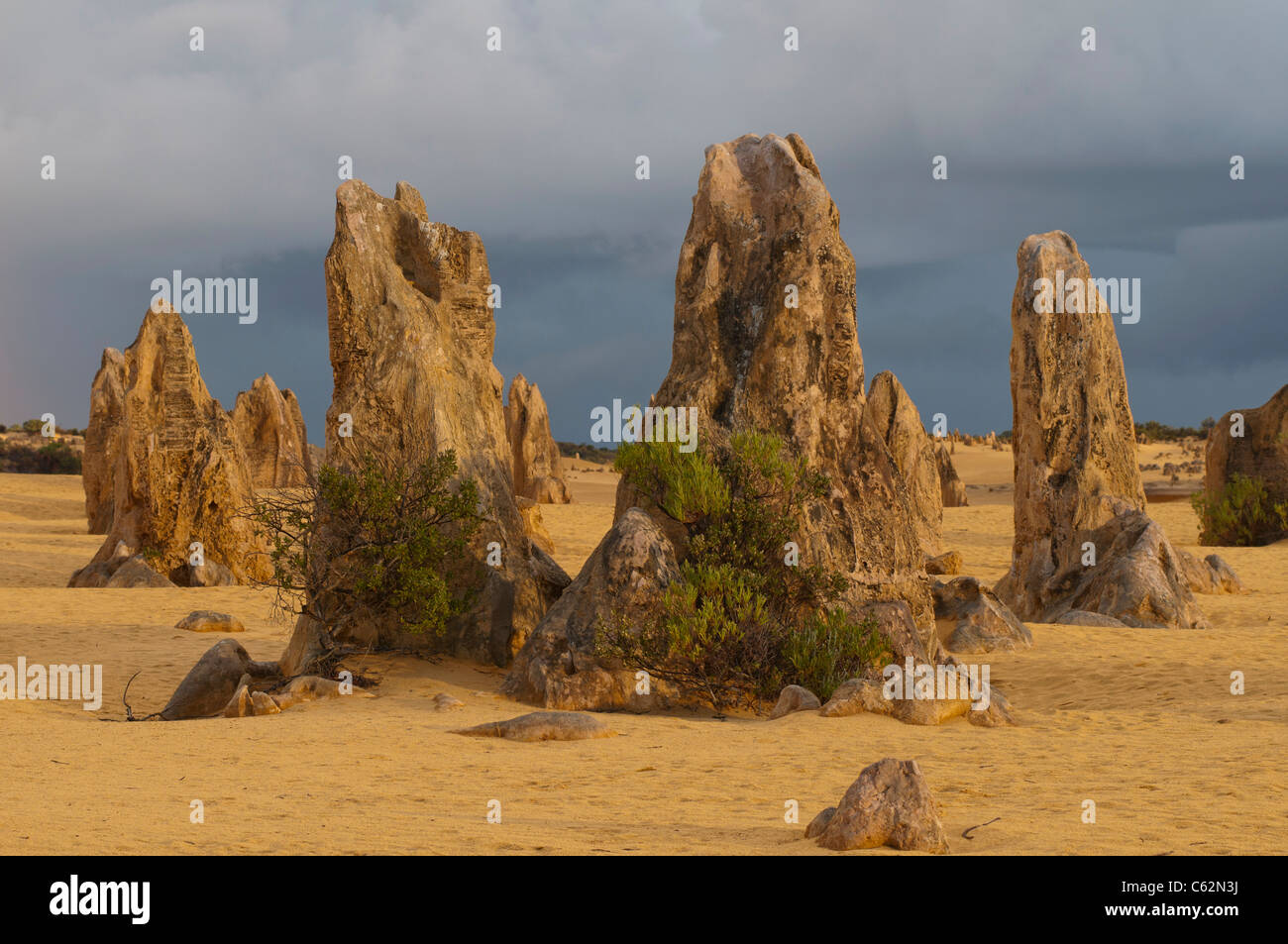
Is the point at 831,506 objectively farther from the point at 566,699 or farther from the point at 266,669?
the point at 266,669

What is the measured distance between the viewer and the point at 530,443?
38938 millimetres

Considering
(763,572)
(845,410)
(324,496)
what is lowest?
(763,572)

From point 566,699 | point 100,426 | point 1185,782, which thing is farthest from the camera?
point 100,426

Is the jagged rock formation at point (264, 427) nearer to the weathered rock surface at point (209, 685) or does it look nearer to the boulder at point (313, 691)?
the weathered rock surface at point (209, 685)

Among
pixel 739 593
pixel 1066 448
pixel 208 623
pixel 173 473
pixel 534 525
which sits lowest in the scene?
pixel 208 623

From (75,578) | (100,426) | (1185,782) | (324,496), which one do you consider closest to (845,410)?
(324,496)

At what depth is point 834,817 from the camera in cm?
553

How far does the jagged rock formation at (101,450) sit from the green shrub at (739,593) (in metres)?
20.4

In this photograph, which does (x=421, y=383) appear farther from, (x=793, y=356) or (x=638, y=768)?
(x=638, y=768)

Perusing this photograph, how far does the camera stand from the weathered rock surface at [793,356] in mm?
11680

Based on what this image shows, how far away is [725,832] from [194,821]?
2.49 m

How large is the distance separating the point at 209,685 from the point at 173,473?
1090cm

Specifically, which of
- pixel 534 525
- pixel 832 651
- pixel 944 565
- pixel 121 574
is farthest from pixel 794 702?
pixel 534 525
